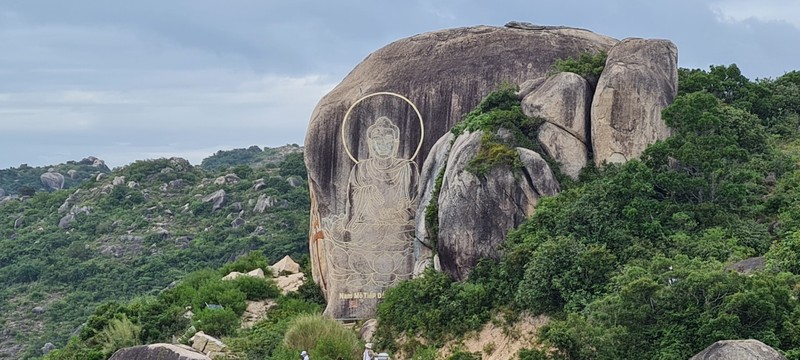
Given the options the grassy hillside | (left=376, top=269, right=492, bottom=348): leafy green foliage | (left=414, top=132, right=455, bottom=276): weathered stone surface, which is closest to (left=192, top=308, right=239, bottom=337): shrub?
(left=376, top=269, right=492, bottom=348): leafy green foliage

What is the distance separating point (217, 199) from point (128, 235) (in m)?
3.96

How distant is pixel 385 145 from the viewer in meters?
26.2

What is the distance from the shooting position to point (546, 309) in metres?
21.0

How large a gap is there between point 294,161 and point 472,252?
30.4m

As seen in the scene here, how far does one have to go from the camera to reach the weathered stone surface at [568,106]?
2394cm

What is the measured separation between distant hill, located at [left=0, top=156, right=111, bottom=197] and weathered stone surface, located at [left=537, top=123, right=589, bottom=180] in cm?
5400

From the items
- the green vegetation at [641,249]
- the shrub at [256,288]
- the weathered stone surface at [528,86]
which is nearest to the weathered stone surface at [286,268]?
the shrub at [256,288]

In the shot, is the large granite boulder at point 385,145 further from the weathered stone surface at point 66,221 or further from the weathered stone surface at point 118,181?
the weathered stone surface at point 118,181

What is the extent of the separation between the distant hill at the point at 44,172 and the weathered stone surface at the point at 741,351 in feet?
203

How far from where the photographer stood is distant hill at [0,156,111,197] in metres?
75.1

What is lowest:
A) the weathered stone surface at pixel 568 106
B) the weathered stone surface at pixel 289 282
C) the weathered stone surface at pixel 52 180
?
the weathered stone surface at pixel 289 282

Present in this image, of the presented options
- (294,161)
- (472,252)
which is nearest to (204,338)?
(472,252)

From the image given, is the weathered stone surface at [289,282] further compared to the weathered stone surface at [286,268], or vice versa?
the weathered stone surface at [286,268]

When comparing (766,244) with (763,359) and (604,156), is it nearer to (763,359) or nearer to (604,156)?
(604,156)
